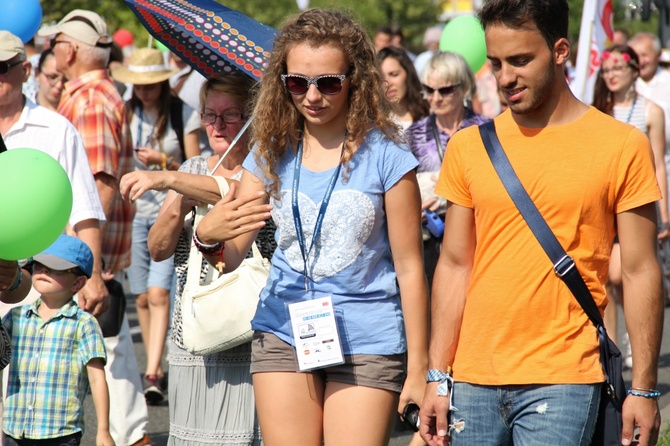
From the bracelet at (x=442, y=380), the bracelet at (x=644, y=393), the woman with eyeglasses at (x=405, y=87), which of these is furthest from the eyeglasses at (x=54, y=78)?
the bracelet at (x=644, y=393)

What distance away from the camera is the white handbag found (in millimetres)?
4457

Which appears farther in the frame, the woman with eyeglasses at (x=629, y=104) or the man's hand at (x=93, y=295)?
the woman with eyeglasses at (x=629, y=104)

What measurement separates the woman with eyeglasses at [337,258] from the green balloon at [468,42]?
6404 mm

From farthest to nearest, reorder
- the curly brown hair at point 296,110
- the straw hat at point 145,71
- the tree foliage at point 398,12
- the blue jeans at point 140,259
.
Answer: the tree foliage at point 398,12, the straw hat at point 145,71, the blue jeans at point 140,259, the curly brown hair at point 296,110

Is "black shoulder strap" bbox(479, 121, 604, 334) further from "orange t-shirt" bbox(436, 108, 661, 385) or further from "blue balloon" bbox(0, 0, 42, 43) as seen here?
"blue balloon" bbox(0, 0, 42, 43)

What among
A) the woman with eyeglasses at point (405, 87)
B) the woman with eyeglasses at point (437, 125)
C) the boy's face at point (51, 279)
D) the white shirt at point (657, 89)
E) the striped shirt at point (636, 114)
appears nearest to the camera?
the boy's face at point (51, 279)

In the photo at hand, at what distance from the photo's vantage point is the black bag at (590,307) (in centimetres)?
336

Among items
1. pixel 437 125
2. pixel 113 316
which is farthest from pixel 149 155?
pixel 437 125

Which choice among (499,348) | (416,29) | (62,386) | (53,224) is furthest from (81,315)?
(416,29)

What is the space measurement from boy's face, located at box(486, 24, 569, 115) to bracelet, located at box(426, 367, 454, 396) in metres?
0.85

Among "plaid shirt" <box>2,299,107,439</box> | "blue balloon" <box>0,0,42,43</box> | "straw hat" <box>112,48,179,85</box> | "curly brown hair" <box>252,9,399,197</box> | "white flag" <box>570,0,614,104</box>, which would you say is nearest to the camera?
"curly brown hair" <box>252,9,399,197</box>

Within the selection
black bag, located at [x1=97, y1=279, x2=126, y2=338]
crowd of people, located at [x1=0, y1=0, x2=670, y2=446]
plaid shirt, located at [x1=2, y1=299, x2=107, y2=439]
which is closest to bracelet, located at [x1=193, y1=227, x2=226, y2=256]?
crowd of people, located at [x1=0, y1=0, x2=670, y2=446]

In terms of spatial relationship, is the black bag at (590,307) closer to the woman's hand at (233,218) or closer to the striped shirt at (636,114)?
the woman's hand at (233,218)

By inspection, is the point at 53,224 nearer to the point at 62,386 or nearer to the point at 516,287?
the point at 62,386
